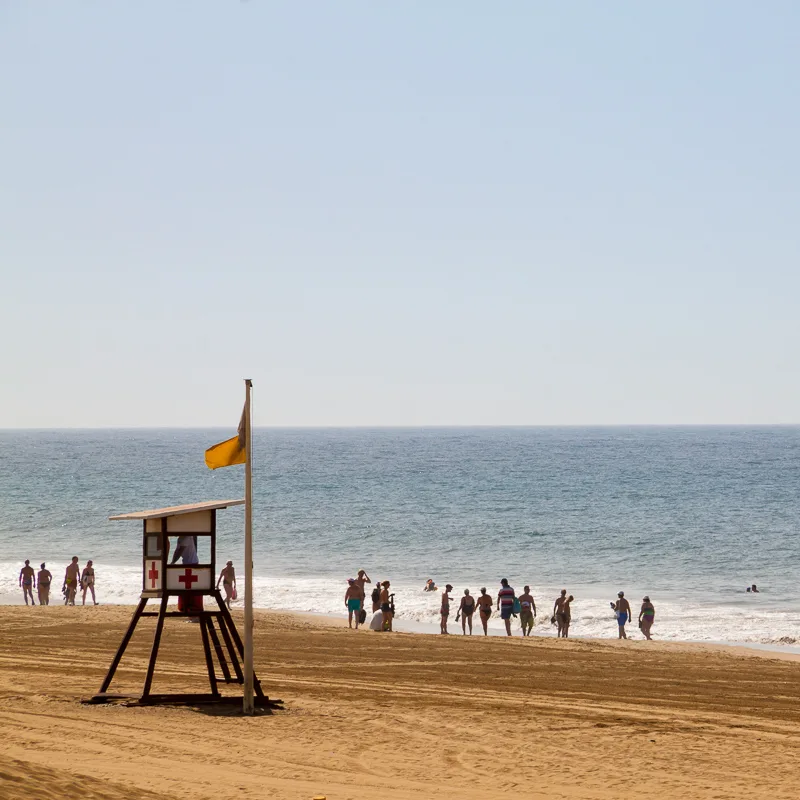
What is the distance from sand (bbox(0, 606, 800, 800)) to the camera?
10367mm

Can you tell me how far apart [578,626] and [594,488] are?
60947 mm

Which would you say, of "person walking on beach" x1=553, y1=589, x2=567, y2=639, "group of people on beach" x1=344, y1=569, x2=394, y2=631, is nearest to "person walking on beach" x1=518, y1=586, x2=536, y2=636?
"person walking on beach" x1=553, y1=589, x2=567, y2=639

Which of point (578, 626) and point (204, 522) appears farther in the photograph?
point (578, 626)

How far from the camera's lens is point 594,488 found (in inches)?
3533

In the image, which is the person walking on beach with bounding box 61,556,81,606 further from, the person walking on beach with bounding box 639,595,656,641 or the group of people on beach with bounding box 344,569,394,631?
the person walking on beach with bounding box 639,595,656,641

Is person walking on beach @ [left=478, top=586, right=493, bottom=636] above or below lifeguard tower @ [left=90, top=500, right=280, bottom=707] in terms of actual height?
below

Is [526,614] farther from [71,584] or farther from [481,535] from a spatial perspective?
[481,535]

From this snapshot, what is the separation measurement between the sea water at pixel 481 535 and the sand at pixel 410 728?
11350 millimetres

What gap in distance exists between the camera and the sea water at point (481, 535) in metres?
35.0

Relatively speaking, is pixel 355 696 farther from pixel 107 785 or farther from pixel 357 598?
pixel 357 598

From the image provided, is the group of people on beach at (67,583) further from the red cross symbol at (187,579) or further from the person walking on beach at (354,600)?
the red cross symbol at (187,579)

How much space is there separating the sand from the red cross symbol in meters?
1.50

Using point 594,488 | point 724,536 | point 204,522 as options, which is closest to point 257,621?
point 204,522

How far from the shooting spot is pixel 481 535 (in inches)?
2207
